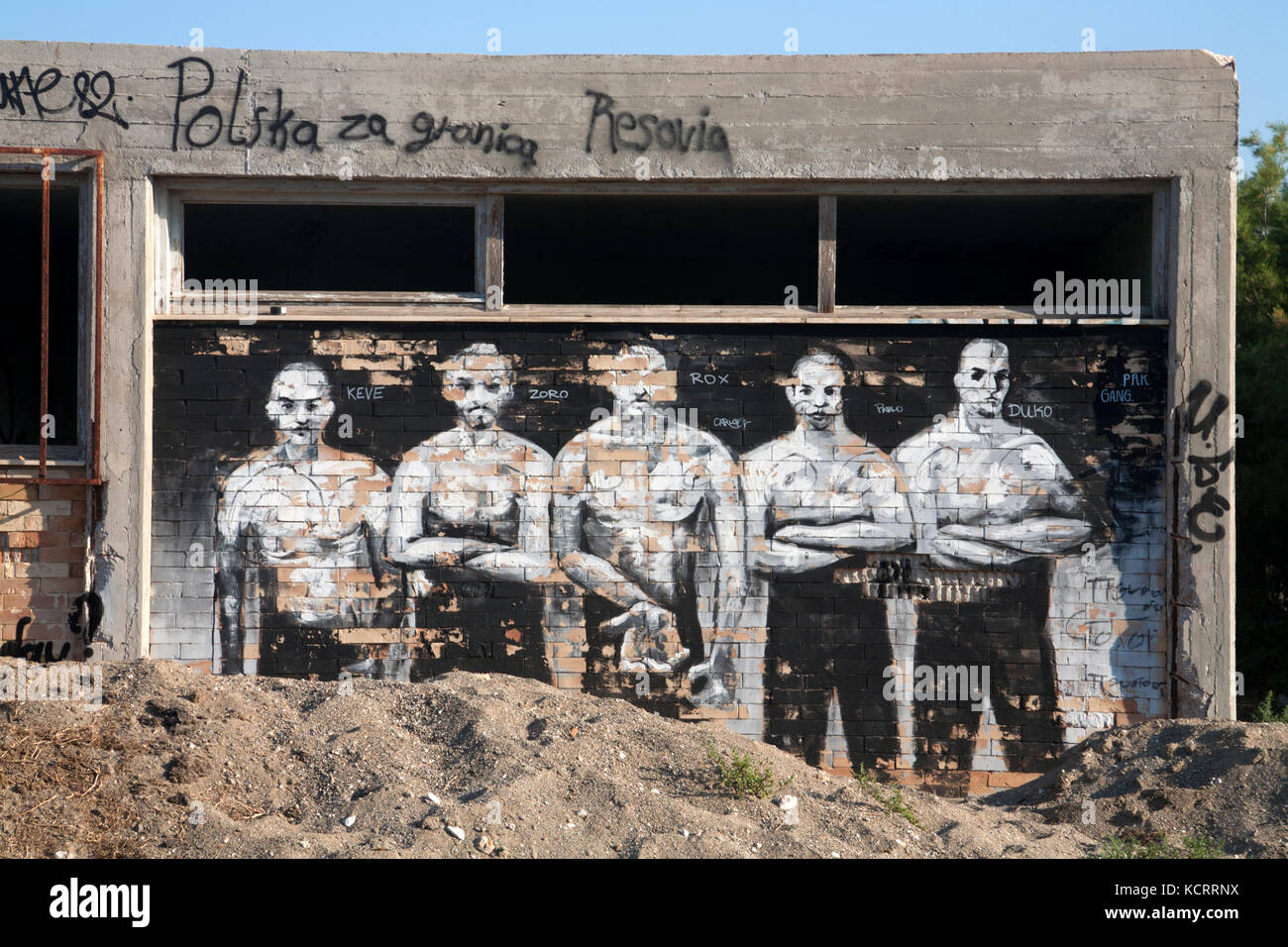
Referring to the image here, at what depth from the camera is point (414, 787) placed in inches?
185

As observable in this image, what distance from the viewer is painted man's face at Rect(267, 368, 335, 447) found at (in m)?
6.12

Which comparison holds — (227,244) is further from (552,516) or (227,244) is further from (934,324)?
(934,324)

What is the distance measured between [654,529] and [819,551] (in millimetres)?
1047

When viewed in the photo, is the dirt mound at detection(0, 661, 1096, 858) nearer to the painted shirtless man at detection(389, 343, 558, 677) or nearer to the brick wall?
the painted shirtless man at detection(389, 343, 558, 677)

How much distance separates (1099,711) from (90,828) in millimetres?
5537

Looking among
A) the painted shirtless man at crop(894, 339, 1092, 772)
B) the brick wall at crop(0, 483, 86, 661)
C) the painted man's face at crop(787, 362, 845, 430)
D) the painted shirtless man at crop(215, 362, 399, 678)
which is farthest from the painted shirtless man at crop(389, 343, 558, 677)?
the painted shirtless man at crop(894, 339, 1092, 772)

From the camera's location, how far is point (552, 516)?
611 centimetres

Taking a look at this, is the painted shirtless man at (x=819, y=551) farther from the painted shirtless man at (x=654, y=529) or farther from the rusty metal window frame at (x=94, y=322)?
the rusty metal window frame at (x=94, y=322)

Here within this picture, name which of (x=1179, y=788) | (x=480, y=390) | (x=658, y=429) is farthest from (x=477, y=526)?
(x=1179, y=788)

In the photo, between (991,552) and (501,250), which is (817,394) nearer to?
(991,552)

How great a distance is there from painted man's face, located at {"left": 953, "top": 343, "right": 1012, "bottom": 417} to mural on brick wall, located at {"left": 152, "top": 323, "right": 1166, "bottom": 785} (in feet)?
0.05

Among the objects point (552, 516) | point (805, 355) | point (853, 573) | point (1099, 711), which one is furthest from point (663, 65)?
point (1099, 711)
